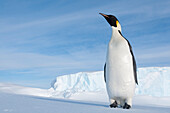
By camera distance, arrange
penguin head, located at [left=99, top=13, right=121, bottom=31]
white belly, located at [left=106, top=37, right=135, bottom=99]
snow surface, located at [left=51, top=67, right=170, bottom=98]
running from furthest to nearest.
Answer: snow surface, located at [left=51, top=67, right=170, bottom=98], penguin head, located at [left=99, top=13, right=121, bottom=31], white belly, located at [left=106, top=37, right=135, bottom=99]

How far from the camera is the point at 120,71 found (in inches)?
114

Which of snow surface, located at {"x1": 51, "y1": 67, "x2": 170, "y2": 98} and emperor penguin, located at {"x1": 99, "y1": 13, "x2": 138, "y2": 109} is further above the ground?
emperor penguin, located at {"x1": 99, "y1": 13, "x2": 138, "y2": 109}

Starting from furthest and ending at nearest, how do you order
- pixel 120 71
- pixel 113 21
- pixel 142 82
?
pixel 142 82, pixel 113 21, pixel 120 71

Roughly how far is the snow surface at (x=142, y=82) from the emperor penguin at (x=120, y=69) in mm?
12695

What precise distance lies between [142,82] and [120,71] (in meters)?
14.3

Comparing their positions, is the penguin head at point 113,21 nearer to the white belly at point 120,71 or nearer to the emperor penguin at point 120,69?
the emperor penguin at point 120,69

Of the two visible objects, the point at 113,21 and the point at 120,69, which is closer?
the point at 120,69

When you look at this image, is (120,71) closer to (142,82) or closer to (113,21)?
(113,21)

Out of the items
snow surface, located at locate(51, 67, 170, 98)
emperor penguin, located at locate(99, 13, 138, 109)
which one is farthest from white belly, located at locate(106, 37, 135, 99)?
snow surface, located at locate(51, 67, 170, 98)

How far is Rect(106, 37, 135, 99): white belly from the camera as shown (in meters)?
2.92

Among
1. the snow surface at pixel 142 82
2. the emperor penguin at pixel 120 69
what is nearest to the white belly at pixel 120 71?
the emperor penguin at pixel 120 69

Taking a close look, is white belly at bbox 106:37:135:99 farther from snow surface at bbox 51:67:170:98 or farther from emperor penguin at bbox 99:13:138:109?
snow surface at bbox 51:67:170:98

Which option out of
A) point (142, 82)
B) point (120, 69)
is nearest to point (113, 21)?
point (120, 69)

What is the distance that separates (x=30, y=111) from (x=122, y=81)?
55.0 inches
